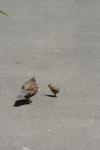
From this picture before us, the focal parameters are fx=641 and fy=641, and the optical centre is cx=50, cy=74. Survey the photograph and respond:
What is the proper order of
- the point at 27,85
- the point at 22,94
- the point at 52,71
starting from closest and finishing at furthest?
the point at 22,94
the point at 27,85
the point at 52,71

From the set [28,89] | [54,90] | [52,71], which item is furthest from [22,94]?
[52,71]

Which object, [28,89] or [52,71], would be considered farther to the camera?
[52,71]

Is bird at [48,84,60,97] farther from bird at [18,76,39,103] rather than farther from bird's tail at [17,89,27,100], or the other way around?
bird's tail at [17,89,27,100]

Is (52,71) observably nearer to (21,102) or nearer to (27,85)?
(27,85)

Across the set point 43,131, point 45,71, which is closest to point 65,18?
point 45,71

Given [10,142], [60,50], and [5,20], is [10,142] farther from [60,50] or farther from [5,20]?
[5,20]

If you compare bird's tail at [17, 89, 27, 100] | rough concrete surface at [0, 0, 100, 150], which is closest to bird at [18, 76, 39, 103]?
bird's tail at [17, 89, 27, 100]
